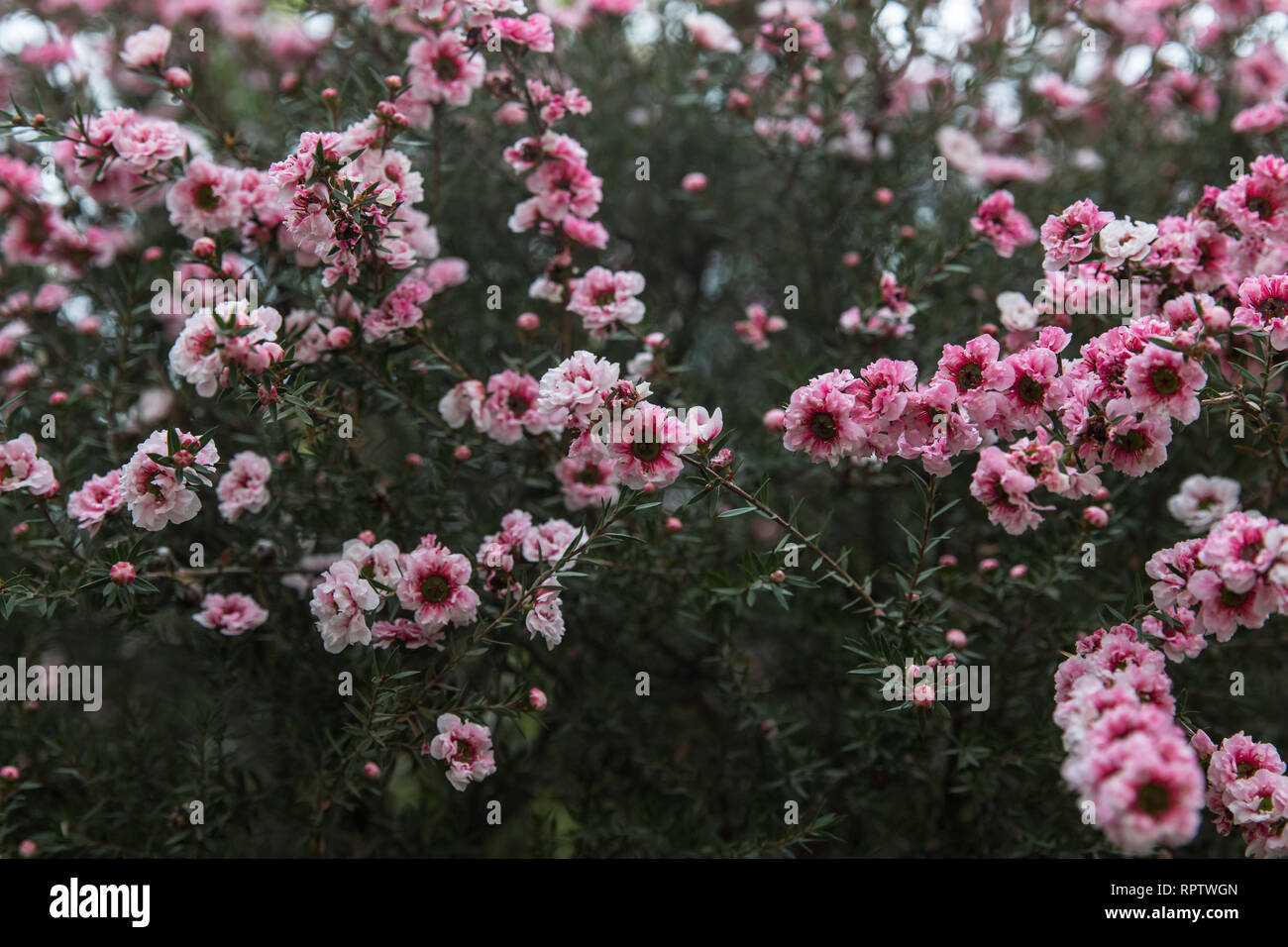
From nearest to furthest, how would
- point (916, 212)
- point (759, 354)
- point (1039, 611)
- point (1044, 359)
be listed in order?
point (1044, 359), point (1039, 611), point (759, 354), point (916, 212)

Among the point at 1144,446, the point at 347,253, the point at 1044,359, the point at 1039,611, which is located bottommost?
the point at 1039,611

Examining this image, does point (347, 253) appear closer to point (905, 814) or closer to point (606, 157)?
point (606, 157)

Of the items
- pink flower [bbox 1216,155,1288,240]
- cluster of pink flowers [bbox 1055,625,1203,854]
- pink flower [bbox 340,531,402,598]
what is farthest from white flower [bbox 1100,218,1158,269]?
pink flower [bbox 340,531,402,598]

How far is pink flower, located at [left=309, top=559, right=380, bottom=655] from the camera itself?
6.31 ft

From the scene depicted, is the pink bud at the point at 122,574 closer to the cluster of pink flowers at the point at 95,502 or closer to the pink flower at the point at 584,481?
the cluster of pink flowers at the point at 95,502

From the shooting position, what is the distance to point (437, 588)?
1.98 metres

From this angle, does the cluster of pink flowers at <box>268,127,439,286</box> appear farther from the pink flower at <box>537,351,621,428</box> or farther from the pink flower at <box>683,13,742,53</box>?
the pink flower at <box>683,13,742,53</box>

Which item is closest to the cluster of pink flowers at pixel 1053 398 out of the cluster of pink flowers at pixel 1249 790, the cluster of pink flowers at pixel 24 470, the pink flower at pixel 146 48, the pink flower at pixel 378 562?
the cluster of pink flowers at pixel 1249 790

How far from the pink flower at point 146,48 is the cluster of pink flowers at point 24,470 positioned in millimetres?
1120

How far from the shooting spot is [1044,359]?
1.78 metres

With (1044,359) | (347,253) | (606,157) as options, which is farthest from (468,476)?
(1044,359)

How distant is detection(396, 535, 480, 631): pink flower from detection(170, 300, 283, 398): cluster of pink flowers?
54 centimetres

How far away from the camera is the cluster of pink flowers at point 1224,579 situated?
1.57m
